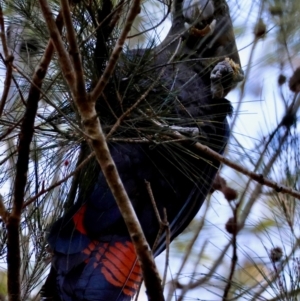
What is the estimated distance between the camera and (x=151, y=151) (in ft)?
5.40

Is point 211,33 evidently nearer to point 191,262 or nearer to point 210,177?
point 210,177

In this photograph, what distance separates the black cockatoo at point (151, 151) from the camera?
1.24 m

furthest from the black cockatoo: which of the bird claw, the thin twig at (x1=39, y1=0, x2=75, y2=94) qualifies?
the thin twig at (x1=39, y1=0, x2=75, y2=94)

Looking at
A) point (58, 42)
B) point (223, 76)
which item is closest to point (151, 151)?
point (223, 76)

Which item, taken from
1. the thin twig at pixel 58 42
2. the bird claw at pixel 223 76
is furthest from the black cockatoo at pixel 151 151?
the thin twig at pixel 58 42

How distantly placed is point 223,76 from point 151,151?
0.90ft

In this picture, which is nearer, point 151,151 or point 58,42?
point 58,42

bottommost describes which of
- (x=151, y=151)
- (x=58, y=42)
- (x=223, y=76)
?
(x=58, y=42)

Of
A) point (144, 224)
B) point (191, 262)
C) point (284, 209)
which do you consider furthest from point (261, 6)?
point (191, 262)

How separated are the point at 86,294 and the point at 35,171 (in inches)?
15.0

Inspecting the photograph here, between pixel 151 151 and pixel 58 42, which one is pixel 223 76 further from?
pixel 58 42

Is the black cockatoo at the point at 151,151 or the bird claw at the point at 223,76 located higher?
the bird claw at the point at 223,76

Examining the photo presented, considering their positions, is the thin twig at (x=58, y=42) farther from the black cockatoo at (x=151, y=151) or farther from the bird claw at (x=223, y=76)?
the bird claw at (x=223, y=76)

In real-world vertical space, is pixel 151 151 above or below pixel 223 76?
below
